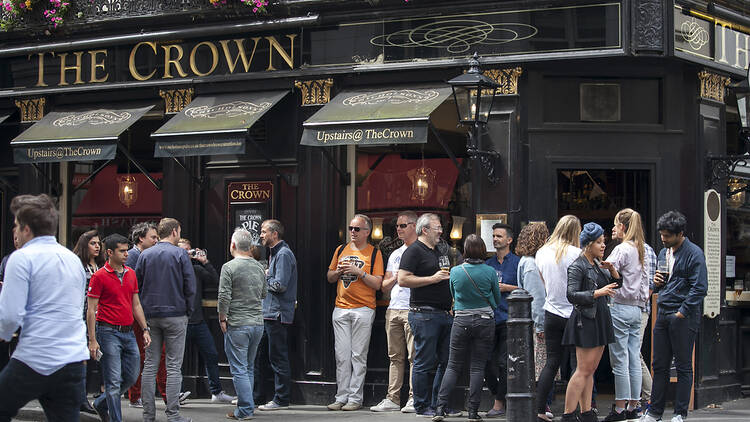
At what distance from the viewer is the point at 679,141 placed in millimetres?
12273

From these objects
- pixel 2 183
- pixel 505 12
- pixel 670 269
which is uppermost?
pixel 505 12

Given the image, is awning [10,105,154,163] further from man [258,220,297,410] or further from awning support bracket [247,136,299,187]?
man [258,220,297,410]

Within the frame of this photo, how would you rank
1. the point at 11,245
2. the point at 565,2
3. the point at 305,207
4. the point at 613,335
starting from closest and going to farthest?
the point at 613,335, the point at 565,2, the point at 305,207, the point at 11,245

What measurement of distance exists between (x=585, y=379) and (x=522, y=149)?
9.72 ft

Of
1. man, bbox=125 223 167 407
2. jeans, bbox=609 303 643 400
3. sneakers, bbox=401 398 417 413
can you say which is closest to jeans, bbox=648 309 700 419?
jeans, bbox=609 303 643 400

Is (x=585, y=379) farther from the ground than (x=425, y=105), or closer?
closer

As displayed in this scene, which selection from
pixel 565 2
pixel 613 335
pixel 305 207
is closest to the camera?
pixel 613 335

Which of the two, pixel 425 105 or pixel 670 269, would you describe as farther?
pixel 425 105

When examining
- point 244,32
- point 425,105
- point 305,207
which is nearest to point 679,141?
point 425,105

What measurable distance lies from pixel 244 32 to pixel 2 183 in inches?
177

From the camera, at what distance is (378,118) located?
39.5 ft

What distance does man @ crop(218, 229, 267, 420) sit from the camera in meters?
11.4

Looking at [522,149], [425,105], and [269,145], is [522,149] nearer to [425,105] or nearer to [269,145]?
[425,105]

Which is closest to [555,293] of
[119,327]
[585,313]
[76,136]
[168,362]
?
[585,313]
